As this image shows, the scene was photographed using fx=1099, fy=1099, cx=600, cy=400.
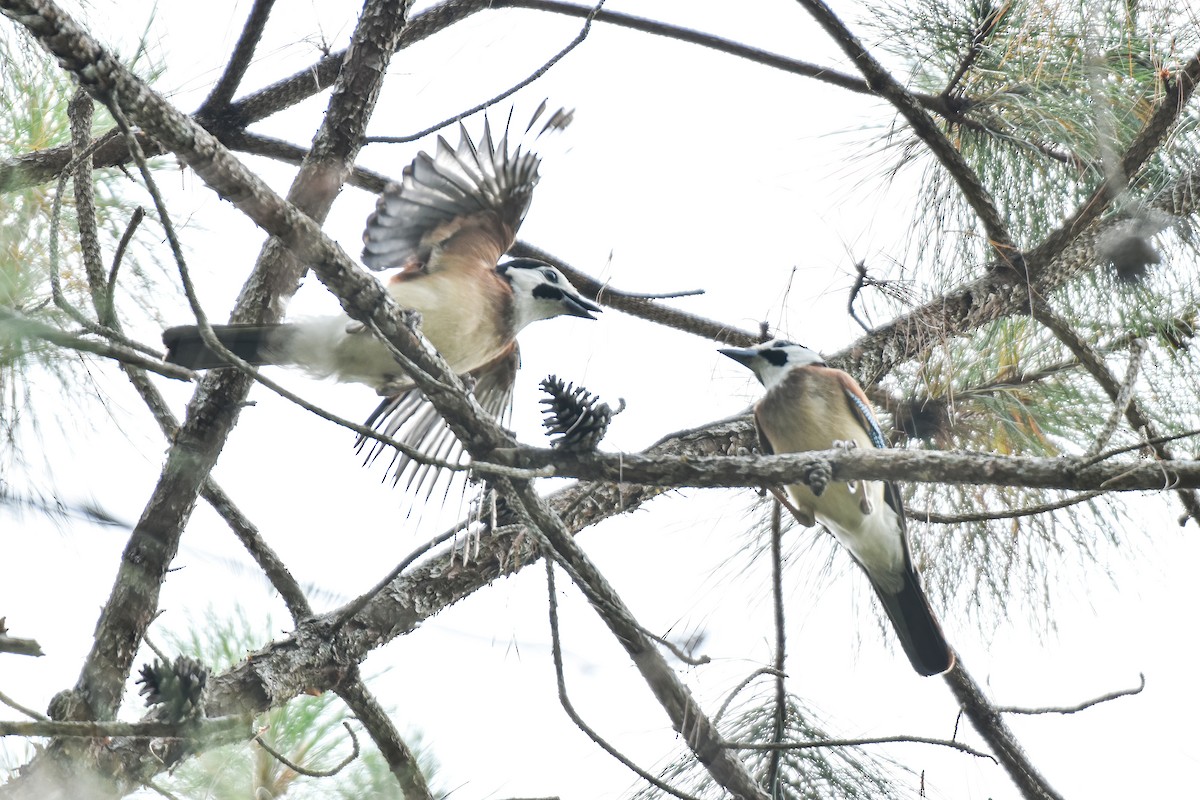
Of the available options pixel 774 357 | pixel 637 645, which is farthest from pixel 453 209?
pixel 637 645

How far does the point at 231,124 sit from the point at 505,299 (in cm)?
84

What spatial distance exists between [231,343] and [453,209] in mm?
686

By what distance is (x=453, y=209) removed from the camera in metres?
2.95

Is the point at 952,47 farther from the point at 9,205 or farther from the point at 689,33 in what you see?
the point at 9,205

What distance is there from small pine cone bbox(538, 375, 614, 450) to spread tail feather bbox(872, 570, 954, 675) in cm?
168

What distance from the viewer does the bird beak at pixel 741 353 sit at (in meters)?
3.46

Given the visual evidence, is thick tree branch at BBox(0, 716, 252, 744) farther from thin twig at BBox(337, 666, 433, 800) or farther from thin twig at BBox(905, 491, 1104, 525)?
thin twig at BBox(905, 491, 1104, 525)

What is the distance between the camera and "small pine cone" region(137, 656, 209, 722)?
167 centimetres

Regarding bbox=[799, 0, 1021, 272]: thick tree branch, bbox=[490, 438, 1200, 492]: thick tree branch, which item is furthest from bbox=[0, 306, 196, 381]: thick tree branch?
bbox=[799, 0, 1021, 272]: thick tree branch

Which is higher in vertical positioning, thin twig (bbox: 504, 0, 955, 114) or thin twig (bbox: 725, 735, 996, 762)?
thin twig (bbox: 504, 0, 955, 114)

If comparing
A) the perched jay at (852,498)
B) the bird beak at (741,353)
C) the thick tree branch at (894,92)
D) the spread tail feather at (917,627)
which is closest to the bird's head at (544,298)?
the bird beak at (741,353)

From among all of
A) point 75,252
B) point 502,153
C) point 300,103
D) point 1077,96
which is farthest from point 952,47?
point 75,252

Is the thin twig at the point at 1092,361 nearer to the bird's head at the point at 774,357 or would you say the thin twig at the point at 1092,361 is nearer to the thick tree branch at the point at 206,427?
the bird's head at the point at 774,357

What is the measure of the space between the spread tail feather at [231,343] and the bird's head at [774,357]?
137 centimetres
